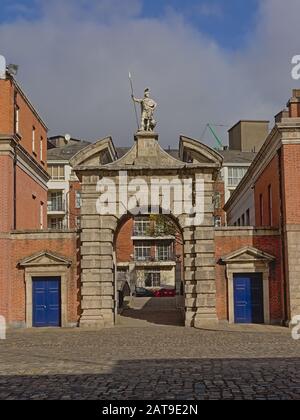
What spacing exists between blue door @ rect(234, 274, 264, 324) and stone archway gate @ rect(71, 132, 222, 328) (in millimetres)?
1148

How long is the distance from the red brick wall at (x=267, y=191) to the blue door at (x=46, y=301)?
981 centimetres

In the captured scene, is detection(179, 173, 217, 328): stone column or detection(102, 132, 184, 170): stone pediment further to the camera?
detection(102, 132, 184, 170): stone pediment

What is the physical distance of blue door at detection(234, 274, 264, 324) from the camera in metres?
25.0

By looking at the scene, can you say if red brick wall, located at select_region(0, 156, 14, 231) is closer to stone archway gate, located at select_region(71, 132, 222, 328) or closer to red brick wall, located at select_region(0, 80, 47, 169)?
red brick wall, located at select_region(0, 80, 47, 169)

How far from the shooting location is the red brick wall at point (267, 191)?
84.4 feet

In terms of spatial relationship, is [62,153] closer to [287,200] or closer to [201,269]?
[201,269]

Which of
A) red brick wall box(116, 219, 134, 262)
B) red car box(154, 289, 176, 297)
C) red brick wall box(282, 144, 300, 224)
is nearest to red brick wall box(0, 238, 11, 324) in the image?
red brick wall box(282, 144, 300, 224)

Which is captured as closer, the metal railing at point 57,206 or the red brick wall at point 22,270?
the red brick wall at point 22,270

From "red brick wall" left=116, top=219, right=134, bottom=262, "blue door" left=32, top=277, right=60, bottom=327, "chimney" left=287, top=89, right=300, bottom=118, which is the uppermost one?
"chimney" left=287, top=89, right=300, bottom=118

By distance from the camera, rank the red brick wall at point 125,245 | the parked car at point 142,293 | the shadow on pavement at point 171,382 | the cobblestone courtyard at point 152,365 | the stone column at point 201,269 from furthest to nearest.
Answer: the red brick wall at point 125,245 → the parked car at point 142,293 → the stone column at point 201,269 → the cobblestone courtyard at point 152,365 → the shadow on pavement at point 171,382

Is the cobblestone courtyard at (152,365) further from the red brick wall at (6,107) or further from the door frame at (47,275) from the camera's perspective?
the red brick wall at (6,107)

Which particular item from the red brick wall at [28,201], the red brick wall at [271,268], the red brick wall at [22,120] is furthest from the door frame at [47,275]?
the red brick wall at [271,268]
